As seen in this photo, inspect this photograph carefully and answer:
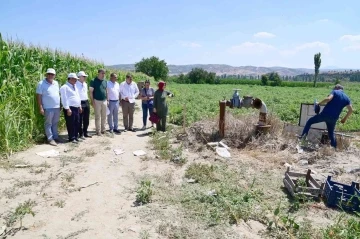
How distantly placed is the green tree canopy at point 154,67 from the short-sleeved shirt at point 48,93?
5483 centimetres

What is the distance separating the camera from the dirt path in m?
3.61

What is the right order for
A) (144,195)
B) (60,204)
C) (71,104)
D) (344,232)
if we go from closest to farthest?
(344,232) < (60,204) < (144,195) < (71,104)

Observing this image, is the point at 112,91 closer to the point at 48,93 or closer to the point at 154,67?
the point at 48,93

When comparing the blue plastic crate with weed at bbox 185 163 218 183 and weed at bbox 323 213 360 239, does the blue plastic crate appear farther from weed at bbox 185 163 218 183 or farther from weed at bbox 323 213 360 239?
weed at bbox 185 163 218 183

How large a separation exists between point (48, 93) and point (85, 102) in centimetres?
105

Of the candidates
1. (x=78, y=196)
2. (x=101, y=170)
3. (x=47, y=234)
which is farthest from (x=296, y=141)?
(x=47, y=234)

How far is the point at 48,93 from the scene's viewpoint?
656cm

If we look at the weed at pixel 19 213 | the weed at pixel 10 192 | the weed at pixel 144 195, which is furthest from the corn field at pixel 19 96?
the weed at pixel 144 195

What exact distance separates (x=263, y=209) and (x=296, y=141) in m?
3.65

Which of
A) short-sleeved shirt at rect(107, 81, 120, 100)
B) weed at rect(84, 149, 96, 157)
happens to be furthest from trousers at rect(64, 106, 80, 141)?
short-sleeved shirt at rect(107, 81, 120, 100)

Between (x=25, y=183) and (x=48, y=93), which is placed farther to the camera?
(x=48, y=93)

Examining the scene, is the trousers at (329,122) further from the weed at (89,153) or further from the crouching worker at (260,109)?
the weed at (89,153)

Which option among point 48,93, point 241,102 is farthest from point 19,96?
point 241,102

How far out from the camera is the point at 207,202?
4246 mm
